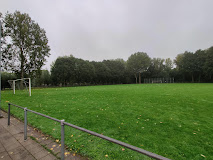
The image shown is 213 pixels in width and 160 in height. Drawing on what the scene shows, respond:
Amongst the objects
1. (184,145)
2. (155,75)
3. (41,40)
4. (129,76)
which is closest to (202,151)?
(184,145)

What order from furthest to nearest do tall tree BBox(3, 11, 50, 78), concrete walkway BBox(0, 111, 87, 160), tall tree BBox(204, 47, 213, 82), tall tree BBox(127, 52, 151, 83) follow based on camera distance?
tall tree BBox(127, 52, 151, 83) → tall tree BBox(204, 47, 213, 82) → tall tree BBox(3, 11, 50, 78) → concrete walkway BBox(0, 111, 87, 160)

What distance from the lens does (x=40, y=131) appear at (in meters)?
4.21

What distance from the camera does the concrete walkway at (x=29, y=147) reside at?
9.27 feet

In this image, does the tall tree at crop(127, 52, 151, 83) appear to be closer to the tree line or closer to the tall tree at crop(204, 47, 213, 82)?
the tree line

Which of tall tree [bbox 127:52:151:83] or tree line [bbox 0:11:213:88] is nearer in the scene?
tree line [bbox 0:11:213:88]

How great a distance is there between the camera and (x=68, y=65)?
4628 cm

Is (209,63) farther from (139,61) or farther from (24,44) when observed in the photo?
(24,44)

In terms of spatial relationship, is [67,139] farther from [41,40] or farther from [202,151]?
[41,40]

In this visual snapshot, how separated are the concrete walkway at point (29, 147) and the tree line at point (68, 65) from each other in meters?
25.4

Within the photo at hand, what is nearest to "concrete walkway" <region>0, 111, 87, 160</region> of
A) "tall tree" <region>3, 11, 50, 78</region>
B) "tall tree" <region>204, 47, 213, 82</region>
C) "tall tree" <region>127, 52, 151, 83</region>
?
"tall tree" <region>3, 11, 50, 78</region>

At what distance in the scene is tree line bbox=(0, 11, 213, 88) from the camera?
2345cm

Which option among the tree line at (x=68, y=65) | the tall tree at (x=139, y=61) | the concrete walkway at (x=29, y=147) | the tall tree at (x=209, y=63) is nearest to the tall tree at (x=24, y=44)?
the tree line at (x=68, y=65)

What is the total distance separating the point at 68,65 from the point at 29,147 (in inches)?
1804

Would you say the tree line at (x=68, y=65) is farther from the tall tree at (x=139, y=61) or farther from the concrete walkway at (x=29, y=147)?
the concrete walkway at (x=29, y=147)
